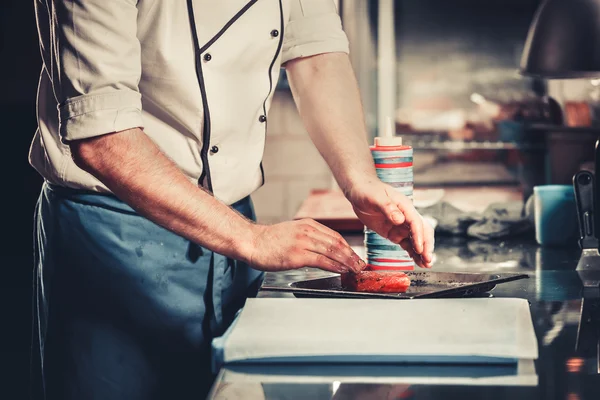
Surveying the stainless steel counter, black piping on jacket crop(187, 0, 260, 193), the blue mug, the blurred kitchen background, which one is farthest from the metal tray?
the blurred kitchen background

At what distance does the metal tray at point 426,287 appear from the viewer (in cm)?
111

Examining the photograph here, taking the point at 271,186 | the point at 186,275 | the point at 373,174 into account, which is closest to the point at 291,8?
the point at 373,174

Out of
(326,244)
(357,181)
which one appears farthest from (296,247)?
(357,181)

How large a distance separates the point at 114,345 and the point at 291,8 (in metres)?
0.76

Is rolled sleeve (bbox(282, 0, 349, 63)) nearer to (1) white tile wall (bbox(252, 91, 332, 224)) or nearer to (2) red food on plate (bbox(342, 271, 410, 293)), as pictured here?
(2) red food on plate (bbox(342, 271, 410, 293))

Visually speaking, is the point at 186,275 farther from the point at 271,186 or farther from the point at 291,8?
the point at 271,186

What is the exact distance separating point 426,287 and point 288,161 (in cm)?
236

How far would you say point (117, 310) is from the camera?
132 centimetres

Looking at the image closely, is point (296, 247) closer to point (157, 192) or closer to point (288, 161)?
point (157, 192)

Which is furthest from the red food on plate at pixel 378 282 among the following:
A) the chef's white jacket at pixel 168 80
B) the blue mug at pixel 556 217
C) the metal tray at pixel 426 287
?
the blue mug at pixel 556 217

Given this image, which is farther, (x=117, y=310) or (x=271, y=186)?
(x=271, y=186)

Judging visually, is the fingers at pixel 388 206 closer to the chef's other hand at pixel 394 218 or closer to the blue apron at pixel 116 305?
the chef's other hand at pixel 394 218

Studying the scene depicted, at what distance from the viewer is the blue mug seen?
178 cm

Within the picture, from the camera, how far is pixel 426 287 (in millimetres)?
1170
